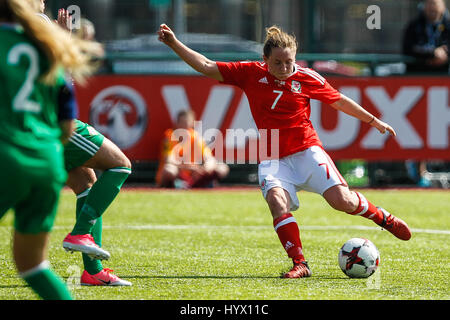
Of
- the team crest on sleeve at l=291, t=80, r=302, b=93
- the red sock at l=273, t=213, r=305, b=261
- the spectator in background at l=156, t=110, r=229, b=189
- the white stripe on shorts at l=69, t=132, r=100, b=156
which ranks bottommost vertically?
the spectator in background at l=156, t=110, r=229, b=189

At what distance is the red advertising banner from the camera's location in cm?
1386

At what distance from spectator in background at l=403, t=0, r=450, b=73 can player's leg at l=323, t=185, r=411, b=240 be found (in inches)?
298

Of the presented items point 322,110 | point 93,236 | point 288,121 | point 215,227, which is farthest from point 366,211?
point 322,110

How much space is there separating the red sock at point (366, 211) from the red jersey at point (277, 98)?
0.61m

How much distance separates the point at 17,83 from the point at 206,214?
6877mm

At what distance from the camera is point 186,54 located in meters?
6.54

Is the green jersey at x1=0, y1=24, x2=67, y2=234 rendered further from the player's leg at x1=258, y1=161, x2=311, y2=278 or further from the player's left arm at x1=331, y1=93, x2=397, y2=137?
the player's left arm at x1=331, y1=93, x2=397, y2=137

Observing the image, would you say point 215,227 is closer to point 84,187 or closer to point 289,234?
point 289,234

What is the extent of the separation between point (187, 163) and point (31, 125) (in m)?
9.87

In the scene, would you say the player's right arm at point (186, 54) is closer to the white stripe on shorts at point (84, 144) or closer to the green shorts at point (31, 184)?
the white stripe on shorts at point (84, 144)

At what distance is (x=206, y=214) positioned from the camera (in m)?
10.6

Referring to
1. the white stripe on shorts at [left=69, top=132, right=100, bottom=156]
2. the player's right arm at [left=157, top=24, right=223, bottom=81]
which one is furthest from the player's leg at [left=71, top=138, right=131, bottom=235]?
the player's right arm at [left=157, top=24, right=223, bottom=81]

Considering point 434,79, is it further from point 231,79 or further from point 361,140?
point 231,79
